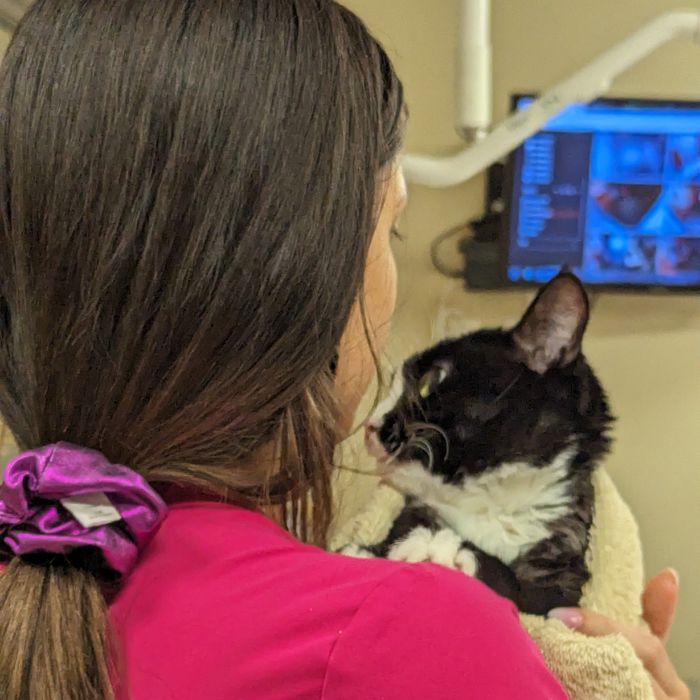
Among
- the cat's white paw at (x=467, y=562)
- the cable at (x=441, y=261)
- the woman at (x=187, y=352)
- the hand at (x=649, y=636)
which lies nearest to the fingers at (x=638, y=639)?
the hand at (x=649, y=636)

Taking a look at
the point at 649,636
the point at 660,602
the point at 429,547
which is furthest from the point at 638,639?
the point at 429,547

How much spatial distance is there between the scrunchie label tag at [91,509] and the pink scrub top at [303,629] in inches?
1.9

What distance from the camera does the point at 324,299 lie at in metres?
0.53

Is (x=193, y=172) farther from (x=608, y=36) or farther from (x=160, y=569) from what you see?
(x=608, y=36)

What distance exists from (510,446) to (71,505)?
0.68 m

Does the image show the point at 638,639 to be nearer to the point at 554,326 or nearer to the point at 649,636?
the point at 649,636

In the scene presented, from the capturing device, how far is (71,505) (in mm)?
483

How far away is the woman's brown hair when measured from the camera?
19.5 inches

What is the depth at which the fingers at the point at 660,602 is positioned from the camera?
3.56 ft

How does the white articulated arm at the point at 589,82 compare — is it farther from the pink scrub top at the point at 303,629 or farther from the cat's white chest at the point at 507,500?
the pink scrub top at the point at 303,629

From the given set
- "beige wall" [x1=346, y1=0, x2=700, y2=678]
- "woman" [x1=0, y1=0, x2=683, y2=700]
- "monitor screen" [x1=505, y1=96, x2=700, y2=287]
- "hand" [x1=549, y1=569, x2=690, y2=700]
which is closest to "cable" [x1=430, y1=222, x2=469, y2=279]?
"beige wall" [x1=346, y1=0, x2=700, y2=678]

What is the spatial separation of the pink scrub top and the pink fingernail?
1.38ft

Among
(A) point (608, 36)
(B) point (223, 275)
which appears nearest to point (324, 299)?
(B) point (223, 275)

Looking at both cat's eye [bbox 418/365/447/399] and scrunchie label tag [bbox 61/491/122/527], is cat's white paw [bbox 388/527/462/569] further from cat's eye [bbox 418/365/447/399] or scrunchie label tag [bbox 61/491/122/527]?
scrunchie label tag [bbox 61/491/122/527]
